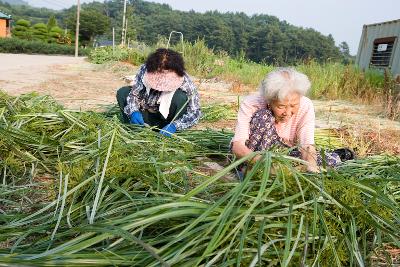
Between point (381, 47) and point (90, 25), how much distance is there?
3756 centimetres

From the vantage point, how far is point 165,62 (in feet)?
10.6

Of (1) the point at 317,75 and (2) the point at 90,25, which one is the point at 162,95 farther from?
(2) the point at 90,25

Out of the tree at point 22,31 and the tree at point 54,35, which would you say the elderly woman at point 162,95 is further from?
the tree at point 54,35

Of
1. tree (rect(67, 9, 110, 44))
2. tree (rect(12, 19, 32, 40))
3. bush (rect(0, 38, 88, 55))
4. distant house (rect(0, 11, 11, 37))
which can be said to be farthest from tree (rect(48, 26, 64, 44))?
bush (rect(0, 38, 88, 55))

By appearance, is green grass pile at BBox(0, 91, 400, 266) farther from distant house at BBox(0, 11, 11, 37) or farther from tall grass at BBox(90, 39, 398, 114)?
distant house at BBox(0, 11, 11, 37)

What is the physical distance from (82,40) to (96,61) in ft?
102

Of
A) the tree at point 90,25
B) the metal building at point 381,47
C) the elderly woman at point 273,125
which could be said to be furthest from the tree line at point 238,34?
the elderly woman at point 273,125

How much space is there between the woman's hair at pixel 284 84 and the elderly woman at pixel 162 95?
100 centimetres

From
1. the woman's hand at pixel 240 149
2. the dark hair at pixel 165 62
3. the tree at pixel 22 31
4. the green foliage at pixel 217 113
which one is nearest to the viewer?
the woman's hand at pixel 240 149

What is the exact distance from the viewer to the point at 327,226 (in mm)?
1458

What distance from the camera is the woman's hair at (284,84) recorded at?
2.21m

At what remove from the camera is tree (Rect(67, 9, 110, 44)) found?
144 feet

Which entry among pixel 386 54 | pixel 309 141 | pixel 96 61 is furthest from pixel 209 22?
pixel 309 141

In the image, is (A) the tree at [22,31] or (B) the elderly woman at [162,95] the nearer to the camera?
(B) the elderly woman at [162,95]
